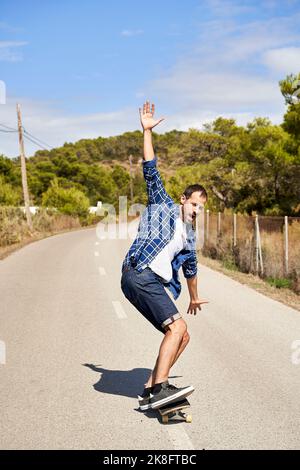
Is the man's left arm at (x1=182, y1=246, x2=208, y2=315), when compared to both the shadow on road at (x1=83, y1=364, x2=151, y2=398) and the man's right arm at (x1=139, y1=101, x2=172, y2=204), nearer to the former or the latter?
the man's right arm at (x1=139, y1=101, x2=172, y2=204)

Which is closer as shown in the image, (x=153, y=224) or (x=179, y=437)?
(x=179, y=437)

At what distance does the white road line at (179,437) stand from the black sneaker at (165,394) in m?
0.20

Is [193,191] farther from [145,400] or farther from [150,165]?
[145,400]

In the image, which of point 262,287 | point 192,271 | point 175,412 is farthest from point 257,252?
point 175,412

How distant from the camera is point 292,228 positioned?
1756cm

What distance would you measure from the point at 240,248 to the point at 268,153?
10390 mm

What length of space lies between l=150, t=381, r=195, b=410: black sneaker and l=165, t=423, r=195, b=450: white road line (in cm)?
20

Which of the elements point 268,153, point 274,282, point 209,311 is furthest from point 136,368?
point 268,153

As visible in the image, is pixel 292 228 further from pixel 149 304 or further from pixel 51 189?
pixel 51 189

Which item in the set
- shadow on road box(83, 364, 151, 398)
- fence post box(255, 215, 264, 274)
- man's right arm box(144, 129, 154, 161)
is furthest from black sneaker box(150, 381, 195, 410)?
fence post box(255, 215, 264, 274)

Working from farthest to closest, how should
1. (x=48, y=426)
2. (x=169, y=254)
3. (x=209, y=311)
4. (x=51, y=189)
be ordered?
1. (x=51, y=189)
2. (x=209, y=311)
3. (x=169, y=254)
4. (x=48, y=426)

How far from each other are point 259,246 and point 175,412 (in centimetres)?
1129

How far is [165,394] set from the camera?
14.1 ft

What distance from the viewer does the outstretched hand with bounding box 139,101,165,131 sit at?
4.60 metres
